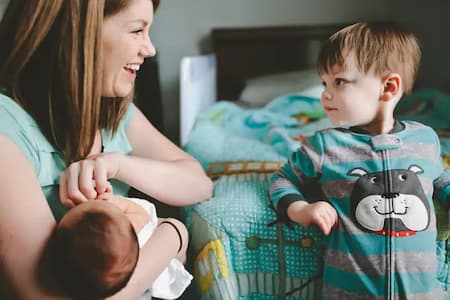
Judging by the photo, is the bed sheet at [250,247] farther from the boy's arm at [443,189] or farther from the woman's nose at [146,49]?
the woman's nose at [146,49]

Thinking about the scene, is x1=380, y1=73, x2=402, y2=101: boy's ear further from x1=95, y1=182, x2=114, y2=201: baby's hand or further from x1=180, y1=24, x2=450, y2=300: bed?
x1=95, y1=182, x2=114, y2=201: baby's hand

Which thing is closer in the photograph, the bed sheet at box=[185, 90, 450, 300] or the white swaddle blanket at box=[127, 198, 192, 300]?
the white swaddle blanket at box=[127, 198, 192, 300]

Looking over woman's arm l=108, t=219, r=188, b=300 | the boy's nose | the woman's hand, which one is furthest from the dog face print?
the woman's hand

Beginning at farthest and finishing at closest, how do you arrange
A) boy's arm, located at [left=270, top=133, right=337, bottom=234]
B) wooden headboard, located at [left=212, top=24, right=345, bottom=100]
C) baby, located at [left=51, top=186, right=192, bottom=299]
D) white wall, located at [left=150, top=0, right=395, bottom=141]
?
wooden headboard, located at [left=212, top=24, right=345, bottom=100]
white wall, located at [left=150, top=0, right=395, bottom=141]
boy's arm, located at [left=270, top=133, right=337, bottom=234]
baby, located at [left=51, top=186, right=192, bottom=299]

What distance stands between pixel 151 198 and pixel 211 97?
1.33m

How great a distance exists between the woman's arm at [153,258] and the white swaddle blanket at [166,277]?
14 millimetres

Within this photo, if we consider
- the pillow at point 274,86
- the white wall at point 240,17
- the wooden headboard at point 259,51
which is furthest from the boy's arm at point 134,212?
the wooden headboard at point 259,51

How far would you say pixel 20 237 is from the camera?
599 mm

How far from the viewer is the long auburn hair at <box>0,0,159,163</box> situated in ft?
2.17

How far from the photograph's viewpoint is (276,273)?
0.90 m

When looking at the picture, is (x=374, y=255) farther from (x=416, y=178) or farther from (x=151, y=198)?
(x=151, y=198)

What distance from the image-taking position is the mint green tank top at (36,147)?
66 cm

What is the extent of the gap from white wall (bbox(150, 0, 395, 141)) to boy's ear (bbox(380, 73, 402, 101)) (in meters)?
1.31

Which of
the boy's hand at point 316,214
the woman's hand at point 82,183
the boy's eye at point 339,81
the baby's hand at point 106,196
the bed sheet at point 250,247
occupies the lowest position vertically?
the bed sheet at point 250,247
